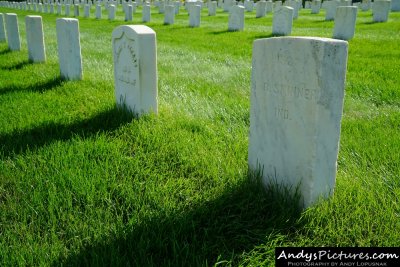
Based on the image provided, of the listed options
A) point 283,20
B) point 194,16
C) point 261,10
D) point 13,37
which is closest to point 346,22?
point 283,20

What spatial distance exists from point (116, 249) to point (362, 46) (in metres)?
8.37

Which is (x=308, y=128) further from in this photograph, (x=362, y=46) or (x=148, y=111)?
(x=362, y=46)

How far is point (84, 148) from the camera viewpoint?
303cm

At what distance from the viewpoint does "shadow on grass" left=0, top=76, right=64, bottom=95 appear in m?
5.00

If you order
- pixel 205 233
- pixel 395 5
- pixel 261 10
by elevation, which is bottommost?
pixel 205 233

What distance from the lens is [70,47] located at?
18.1 ft

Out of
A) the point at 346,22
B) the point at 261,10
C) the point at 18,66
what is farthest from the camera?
the point at 261,10

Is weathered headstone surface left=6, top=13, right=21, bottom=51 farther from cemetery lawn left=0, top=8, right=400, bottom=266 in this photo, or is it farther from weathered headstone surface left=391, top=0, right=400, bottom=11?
weathered headstone surface left=391, top=0, right=400, bottom=11

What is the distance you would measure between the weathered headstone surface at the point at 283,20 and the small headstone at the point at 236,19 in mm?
1866

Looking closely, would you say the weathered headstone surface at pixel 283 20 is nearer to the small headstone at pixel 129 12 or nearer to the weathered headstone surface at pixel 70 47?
the weathered headstone surface at pixel 70 47

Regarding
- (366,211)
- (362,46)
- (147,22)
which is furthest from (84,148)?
(147,22)

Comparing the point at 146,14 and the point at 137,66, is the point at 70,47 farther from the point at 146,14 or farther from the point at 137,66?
the point at 146,14

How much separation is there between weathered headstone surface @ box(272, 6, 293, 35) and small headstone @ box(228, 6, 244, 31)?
6.12 feet

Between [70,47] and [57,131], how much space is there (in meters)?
2.45
